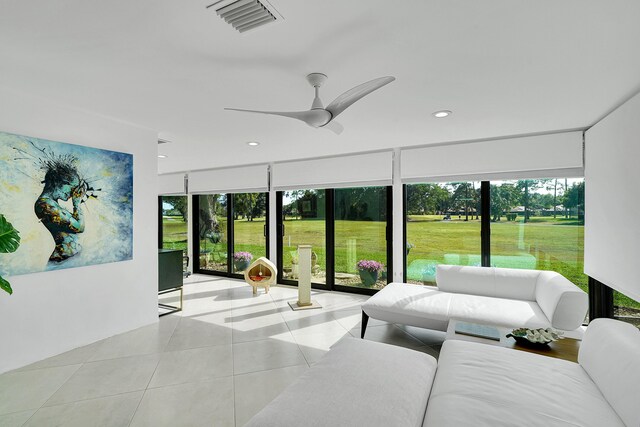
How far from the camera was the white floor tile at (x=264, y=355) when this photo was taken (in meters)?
2.89

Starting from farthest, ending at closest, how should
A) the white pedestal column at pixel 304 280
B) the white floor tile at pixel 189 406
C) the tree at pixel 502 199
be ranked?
the white pedestal column at pixel 304 280, the tree at pixel 502 199, the white floor tile at pixel 189 406

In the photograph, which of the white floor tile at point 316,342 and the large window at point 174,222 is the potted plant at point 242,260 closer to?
the large window at point 174,222

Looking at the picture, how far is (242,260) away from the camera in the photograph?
6.72m

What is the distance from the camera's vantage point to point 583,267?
387 cm

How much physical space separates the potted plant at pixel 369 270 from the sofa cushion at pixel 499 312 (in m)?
1.88

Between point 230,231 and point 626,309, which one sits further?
point 230,231

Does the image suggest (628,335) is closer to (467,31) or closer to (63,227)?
(467,31)

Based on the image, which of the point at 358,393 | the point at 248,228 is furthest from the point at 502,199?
the point at 248,228

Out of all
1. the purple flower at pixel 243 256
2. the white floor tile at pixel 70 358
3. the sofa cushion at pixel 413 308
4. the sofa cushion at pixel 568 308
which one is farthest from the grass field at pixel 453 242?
the white floor tile at pixel 70 358

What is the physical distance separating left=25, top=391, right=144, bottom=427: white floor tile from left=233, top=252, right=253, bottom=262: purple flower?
14.1 feet

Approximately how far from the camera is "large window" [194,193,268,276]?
256 inches

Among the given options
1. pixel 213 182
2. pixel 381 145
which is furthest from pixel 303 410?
pixel 213 182

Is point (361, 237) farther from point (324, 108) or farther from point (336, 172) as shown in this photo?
point (324, 108)

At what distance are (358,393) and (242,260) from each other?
549 centimetres
